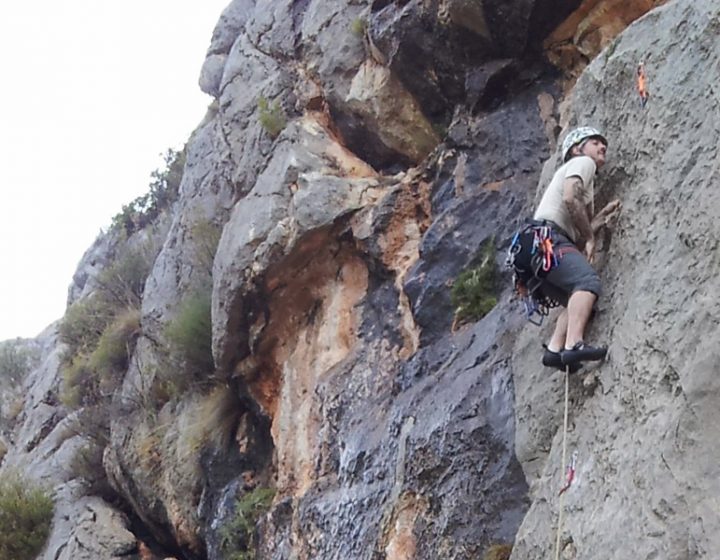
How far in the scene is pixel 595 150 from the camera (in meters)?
6.01

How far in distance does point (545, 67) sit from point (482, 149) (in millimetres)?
Answer: 1183

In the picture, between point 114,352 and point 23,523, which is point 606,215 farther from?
point 114,352

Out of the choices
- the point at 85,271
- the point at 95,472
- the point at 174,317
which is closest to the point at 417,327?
the point at 174,317

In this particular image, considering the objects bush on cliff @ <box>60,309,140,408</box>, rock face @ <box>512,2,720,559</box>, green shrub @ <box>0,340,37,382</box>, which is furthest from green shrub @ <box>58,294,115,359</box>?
rock face @ <box>512,2,720,559</box>

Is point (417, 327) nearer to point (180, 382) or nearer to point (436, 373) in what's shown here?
point (436, 373)

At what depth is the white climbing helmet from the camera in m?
6.02

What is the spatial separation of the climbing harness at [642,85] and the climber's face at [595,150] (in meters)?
0.38

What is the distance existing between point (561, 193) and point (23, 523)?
1154 cm

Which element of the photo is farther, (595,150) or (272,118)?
(272,118)

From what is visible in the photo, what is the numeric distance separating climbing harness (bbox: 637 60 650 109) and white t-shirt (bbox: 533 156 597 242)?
50cm

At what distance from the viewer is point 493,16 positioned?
32.1 feet

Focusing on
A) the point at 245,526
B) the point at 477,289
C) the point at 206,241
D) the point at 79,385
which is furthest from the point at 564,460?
the point at 79,385

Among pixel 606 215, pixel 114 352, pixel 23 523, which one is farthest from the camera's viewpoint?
pixel 114 352

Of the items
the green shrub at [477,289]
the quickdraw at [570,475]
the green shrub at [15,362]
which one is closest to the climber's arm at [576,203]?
the quickdraw at [570,475]
